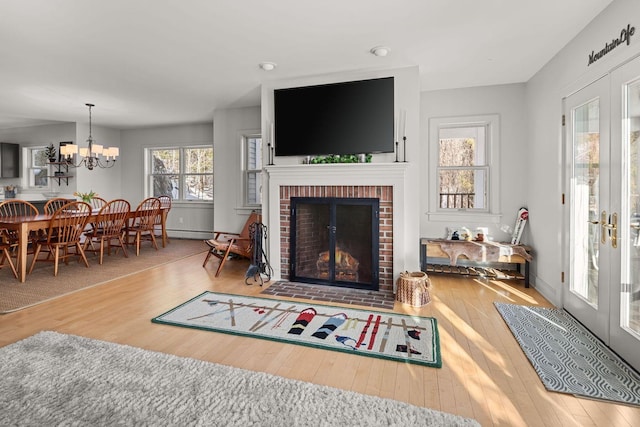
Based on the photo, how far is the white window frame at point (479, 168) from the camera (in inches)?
173

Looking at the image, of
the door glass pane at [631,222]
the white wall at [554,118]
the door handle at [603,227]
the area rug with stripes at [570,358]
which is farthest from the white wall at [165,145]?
the door glass pane at [631,222]

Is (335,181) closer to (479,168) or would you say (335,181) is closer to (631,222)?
(479,168)

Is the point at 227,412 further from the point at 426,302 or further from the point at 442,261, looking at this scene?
the point at 442,261

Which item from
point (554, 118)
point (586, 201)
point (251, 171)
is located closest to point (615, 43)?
point (554, 118)

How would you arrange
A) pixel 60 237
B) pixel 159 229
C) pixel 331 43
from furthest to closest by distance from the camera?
Result: pixel 159 229
pixel 60 237
pixel 331 43

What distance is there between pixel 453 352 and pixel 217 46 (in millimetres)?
3339

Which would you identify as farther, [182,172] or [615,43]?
[182,172]

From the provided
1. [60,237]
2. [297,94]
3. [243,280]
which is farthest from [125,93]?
[243,280]

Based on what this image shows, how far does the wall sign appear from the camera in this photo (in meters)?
2.25

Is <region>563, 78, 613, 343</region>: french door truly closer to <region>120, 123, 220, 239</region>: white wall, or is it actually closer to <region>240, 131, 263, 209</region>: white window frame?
<region>240, 131, 263, 209</region>: white window frame

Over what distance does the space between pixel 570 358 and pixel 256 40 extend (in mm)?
3532

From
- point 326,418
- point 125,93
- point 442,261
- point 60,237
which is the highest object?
point 125,93

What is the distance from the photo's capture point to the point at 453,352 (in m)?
2.36

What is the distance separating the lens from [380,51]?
3.29 metres
